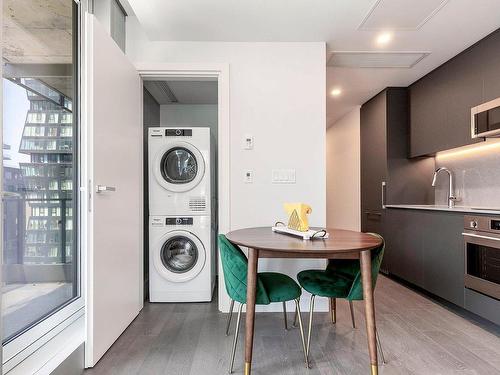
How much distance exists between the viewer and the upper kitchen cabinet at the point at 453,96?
2.45 meters

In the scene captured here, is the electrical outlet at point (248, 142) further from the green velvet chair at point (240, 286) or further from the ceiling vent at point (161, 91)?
the ceiling vent at point (161, 91)

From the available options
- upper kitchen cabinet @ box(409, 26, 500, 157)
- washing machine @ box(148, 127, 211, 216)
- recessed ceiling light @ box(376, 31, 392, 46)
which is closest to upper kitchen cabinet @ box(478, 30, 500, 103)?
upper kitchen cabinet @ box(409, 26, 500, 157)

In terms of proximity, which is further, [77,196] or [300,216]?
[77,196]

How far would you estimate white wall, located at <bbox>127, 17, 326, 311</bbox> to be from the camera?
8.27ft

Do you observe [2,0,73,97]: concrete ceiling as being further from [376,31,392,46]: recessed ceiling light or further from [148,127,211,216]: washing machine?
[376,31,392,46]: recessed ceiling light

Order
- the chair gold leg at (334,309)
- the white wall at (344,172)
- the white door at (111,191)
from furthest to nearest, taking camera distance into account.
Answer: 1. the white wall at (344,172)
2. the chair gold leg at (334,309)
3. the white door at (111,191)

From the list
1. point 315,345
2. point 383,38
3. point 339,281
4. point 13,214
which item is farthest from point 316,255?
point 383,38

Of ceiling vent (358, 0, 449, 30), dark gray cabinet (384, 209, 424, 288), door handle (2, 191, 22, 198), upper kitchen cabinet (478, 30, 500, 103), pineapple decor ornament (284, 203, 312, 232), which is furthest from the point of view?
dark gray cabinet (384, 209, 424, 288)

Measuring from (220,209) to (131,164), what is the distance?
81cm

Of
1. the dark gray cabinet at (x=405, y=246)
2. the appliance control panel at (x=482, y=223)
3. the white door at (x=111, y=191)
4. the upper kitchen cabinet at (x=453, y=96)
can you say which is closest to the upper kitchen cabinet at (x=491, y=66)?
the upper kitchen cabinet at (x=453, y=96)

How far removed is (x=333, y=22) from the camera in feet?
7.34

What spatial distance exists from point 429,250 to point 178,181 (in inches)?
98.8

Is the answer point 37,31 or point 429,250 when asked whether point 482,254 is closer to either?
point 429,250

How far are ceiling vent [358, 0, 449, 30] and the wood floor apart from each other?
7.71 feet
